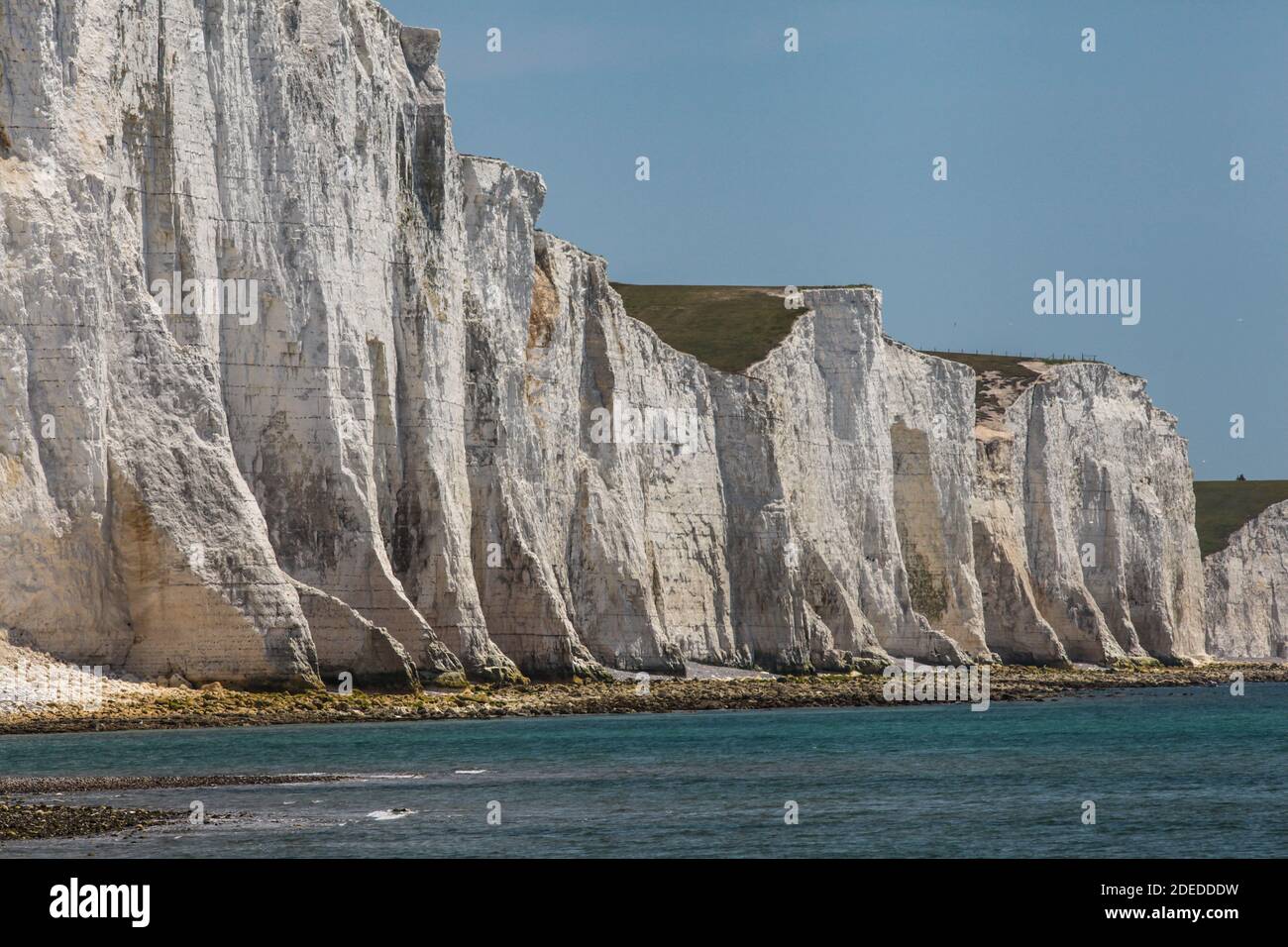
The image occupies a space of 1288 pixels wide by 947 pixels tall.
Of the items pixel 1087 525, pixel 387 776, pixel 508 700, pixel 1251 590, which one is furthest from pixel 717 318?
pixel 1251 590

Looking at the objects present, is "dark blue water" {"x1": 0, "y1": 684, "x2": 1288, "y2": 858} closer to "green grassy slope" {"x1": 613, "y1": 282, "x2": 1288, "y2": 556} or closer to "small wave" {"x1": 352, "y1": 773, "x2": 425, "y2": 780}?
"small wave" {"x1": 352, "y1": 773, "x2": 425, "y2": 780}

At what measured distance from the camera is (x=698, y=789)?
34938mm

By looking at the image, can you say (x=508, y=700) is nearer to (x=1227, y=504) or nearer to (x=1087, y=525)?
(x=1087, y=525)

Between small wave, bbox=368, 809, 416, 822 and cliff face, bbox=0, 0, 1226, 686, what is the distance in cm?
1715

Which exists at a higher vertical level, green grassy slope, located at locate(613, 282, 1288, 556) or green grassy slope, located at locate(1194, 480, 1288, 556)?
green grassy slope, located at locate(613, 282, 1288, 556)

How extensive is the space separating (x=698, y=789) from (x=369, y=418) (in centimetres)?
2312

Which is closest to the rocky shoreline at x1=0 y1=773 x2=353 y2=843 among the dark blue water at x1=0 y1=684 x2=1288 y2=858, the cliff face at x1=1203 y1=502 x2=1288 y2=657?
the dark blue water at x1=0 y1=684 x2=1288 y2=858

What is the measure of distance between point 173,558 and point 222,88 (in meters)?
13.2

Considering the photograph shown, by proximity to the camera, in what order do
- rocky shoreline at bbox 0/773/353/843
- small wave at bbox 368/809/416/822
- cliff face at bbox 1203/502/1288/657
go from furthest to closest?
1. cliff face at bbox 1203/502/1288/657
2. small wave at bbox 368/809/416/822
3. rocky shoreline at bbox 0/773/353/843

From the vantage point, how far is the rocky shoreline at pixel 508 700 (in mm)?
43531

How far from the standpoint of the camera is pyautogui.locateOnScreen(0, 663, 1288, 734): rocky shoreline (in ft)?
143

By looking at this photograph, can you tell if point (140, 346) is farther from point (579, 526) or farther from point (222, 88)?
point (579, 526)
